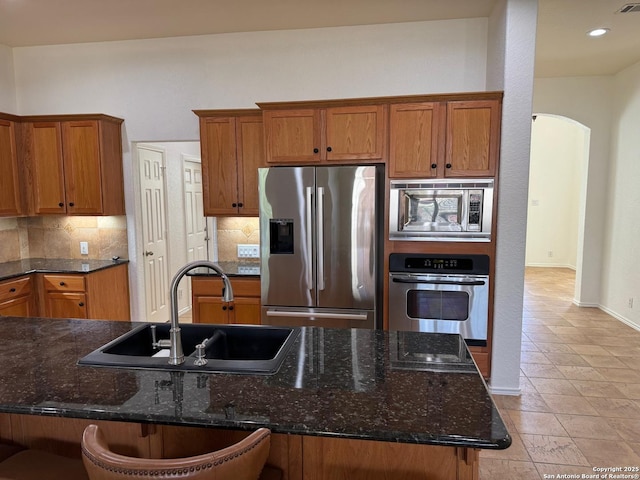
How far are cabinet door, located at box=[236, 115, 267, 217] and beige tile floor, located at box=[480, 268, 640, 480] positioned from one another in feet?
8.29

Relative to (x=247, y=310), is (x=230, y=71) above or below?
above

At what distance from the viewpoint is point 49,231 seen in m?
4.37

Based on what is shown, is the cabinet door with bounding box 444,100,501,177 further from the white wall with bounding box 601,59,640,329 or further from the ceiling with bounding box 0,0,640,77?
the white wall with bounding box 601,59,640,329

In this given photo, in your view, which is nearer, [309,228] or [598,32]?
[309,228]

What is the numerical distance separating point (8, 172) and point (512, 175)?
4.30 metres

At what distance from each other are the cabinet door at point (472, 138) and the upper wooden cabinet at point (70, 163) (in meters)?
3.06

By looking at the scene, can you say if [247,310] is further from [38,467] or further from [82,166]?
[38,467]

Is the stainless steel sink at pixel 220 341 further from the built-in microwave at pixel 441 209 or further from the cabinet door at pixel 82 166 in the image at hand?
the cabinet door at pixel 82 166

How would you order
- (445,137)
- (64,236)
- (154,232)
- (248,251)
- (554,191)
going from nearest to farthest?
(445,137)
(248,251)
(64,236)
(154,232)
(554,191)

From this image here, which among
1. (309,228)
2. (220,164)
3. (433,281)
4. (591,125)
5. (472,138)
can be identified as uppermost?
(591,125)

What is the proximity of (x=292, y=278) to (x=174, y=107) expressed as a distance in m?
2.13

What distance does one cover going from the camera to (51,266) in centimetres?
396

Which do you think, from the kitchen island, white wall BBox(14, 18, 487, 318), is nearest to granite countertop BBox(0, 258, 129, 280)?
white wall BBox(14, 18, 487, 318)

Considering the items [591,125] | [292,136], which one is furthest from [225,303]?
[591,125]
